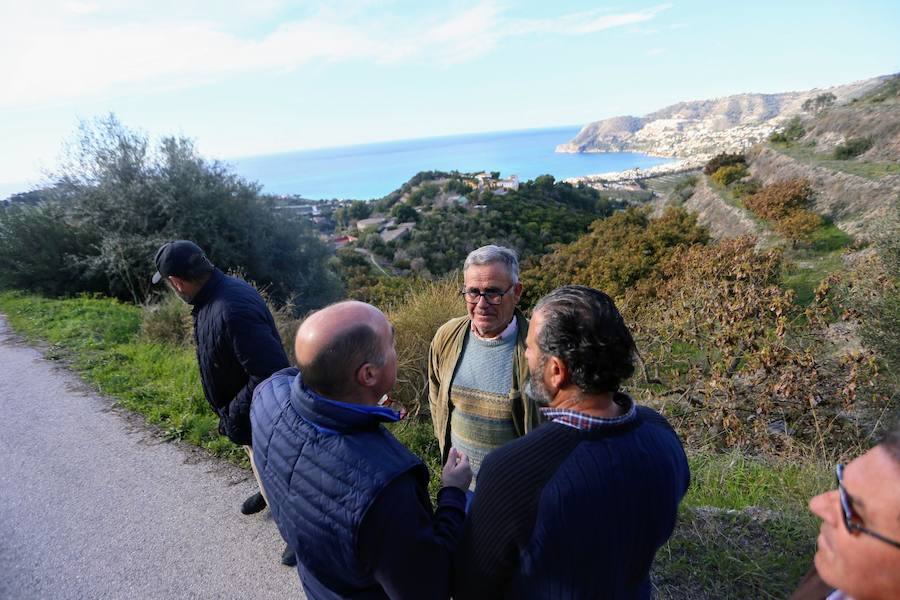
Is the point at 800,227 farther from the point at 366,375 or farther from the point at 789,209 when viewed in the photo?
the point at 366,375

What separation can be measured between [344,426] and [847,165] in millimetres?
19319

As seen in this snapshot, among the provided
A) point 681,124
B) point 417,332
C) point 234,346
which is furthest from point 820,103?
point 681,124

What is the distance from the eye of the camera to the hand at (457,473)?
5.42ft

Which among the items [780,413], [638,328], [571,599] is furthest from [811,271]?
[571,599]

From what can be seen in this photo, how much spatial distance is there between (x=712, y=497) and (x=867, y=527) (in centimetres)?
250

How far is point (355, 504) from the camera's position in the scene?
131 centimetres

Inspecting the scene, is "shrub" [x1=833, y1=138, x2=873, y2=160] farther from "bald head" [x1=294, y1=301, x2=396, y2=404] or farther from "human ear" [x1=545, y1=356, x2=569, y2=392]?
"bald head" [x1=294, y1=301, x2=396, y2=404]

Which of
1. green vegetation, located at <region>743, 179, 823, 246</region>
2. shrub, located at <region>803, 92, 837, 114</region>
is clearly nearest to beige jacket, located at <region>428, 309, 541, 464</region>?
green vegetation, located at <region>743, 179, 823, 246</region>

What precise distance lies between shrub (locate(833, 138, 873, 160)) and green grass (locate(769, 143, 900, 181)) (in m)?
0.32

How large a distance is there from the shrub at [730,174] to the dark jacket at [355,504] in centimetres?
2401

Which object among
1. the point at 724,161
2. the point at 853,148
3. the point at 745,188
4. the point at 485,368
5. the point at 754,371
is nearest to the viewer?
the point at 485,368

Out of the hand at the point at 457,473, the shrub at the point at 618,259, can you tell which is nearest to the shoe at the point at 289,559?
the hand at the point at 457,473

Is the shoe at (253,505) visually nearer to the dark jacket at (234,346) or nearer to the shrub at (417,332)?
the dark jacket at (234,346)

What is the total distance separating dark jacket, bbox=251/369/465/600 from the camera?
4.32 ft
